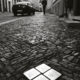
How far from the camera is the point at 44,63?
5.50 feet

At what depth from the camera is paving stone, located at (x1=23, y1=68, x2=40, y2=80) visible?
1345 millimetres

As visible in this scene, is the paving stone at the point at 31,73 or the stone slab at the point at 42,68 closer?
the paving stone at the point at 31,73

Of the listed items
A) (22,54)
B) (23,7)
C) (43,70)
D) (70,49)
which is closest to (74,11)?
(70,49)

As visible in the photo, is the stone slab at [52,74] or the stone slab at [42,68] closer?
the stone slab at [52,74]

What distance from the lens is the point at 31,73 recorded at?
140cm

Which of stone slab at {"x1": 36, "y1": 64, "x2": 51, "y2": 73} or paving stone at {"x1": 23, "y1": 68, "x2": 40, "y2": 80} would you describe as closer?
paving stone at {"x1": 23, "y1": 68, "x2": 40, "y2": 80}

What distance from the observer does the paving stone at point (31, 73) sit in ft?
4.41

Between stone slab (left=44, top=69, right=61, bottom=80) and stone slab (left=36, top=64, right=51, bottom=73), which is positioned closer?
stone slab (left=44, top=69, right=61, bottom=80)

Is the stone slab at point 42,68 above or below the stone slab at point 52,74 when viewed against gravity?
above

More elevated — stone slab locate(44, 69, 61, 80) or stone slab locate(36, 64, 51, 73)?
stone slab locate(36, 64, 51, 73)

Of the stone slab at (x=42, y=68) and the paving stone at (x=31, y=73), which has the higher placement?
the stone slab at (x=42, y=68)

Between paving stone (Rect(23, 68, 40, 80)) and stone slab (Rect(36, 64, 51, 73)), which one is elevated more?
stone slab (Rect(36, 64, 51, 73))

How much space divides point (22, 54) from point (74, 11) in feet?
15.9

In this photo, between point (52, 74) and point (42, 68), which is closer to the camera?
point (52, 74)
